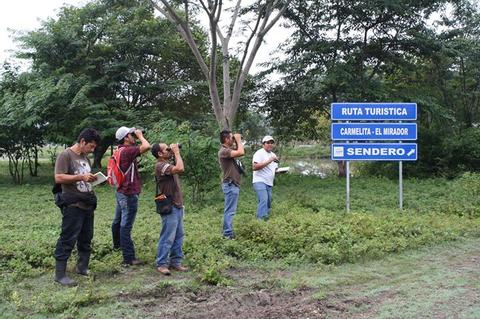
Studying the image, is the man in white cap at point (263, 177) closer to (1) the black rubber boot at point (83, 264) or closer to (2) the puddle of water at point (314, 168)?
(1) the black rubber boot at point (83, 264)

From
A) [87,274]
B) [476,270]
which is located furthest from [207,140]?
[476,270]

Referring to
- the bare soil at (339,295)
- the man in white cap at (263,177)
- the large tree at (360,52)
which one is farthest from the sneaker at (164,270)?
the large tree at (360,52)

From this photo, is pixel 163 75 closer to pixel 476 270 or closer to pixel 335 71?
pixel 335 71

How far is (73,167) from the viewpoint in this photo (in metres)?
5.55

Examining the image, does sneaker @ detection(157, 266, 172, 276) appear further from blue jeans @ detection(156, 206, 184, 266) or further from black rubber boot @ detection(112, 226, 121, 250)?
black rubber boot @ detection(112, 226, 121, 250)

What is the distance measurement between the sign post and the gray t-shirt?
5.94 m

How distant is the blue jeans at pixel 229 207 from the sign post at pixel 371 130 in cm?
362

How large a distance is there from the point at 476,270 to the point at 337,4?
46.6 feet

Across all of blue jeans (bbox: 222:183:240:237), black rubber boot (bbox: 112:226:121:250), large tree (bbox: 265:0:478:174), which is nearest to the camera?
black rubber boot (bbox: 112:226:121:250)

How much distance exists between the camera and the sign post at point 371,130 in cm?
1038

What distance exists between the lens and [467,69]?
21.2 m

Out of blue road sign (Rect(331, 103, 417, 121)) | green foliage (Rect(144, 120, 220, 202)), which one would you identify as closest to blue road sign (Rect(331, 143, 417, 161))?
blue road sign (Rect(331, 103, 417, 121))

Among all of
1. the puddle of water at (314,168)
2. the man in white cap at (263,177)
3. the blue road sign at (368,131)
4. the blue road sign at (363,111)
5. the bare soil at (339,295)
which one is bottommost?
the bare soil at (339,295)

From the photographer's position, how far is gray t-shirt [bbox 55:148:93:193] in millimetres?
5504
